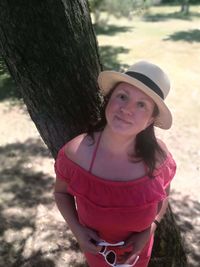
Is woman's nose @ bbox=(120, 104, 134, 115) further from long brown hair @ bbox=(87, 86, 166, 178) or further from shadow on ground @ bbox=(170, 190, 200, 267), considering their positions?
shadow on ground @ bbox=(170, 190, 200, 267)

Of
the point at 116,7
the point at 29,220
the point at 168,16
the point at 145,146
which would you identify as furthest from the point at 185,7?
the point at 145,146

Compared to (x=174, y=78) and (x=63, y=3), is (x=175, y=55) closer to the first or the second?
(x=174, y=78)

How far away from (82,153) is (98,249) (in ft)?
1.95

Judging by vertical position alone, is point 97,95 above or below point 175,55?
above

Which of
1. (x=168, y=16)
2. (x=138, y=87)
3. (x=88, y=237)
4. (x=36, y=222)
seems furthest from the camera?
(x=168, y=16)

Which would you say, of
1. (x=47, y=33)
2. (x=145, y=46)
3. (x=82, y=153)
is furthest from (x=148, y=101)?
(x=145, y=46)

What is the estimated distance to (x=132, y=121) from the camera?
2.01m

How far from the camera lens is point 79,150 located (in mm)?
2189

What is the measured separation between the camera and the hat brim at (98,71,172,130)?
1.97 metres

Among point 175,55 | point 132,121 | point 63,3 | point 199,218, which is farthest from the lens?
point 175,55

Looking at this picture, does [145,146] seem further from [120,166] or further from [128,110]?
[128,110]

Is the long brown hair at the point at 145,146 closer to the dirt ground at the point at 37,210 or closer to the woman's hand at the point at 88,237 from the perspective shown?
the woman's hand at the point at 88,237

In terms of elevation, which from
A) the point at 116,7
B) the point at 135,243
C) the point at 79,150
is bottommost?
the point at 116,7

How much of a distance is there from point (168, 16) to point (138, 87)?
2162cm
